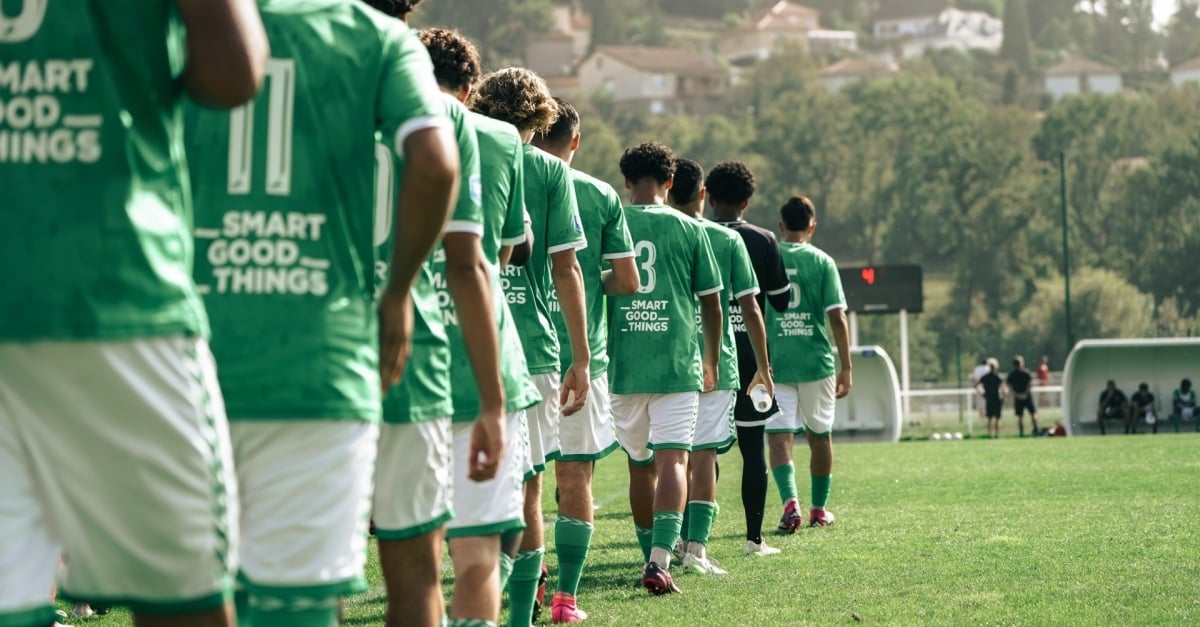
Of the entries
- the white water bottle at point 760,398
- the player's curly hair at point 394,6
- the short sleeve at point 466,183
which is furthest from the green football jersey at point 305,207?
the white water bottle at point 760,398

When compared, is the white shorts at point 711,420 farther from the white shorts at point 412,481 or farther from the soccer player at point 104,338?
the soccer player at point 104,338

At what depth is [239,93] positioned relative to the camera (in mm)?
3221

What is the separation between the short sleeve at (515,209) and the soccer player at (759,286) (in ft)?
16.3

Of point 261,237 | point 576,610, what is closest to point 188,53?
point 261,237

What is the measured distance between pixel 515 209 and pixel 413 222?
1.85 meters

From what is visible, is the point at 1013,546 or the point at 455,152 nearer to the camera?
the point at 455,152

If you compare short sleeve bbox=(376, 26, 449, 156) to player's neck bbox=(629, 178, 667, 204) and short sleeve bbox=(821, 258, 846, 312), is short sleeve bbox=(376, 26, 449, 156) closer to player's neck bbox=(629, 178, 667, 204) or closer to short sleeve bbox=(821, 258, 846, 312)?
player's neck bbox=(629, 178, 667, 204)

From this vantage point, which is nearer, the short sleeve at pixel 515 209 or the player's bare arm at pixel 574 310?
the short sleeve at pixel 515 209

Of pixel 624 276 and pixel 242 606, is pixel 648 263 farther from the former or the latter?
pixel 242 606

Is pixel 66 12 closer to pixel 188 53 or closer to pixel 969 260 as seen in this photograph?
pixel 188 53

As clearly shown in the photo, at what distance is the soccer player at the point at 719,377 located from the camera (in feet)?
31.7

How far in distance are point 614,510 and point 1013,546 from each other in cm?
496

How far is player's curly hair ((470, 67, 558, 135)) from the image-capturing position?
663 cm

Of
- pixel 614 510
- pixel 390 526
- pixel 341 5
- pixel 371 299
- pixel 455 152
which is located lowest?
pixel 614 510
